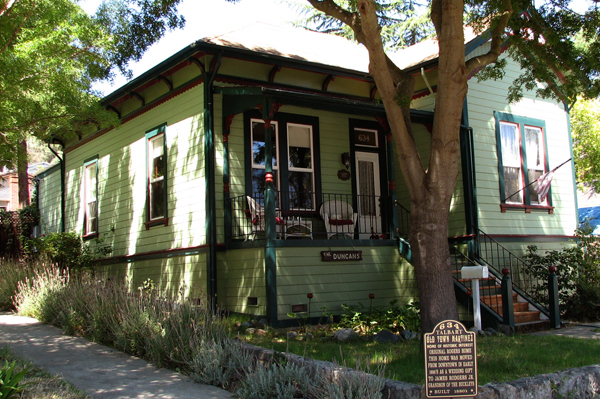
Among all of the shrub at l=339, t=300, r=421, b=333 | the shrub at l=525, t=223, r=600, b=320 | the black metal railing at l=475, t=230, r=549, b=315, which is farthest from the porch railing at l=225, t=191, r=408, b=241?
the shrub at l=525, t=223, r=600, b=320

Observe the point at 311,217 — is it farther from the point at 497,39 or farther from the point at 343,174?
the point at 497,39

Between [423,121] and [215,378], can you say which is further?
[423,121]

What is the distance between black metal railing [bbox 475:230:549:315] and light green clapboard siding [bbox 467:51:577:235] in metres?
0.33

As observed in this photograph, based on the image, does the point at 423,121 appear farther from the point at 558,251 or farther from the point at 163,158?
the point at 163,158

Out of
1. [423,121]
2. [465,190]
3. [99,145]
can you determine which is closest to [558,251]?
[465,190]

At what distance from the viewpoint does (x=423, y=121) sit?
12453mm

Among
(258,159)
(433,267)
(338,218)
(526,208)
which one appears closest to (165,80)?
(258,159)

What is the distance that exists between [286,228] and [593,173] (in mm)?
18584

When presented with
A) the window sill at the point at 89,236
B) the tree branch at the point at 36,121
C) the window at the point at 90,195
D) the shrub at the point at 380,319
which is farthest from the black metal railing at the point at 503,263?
the window at the point at 90,195

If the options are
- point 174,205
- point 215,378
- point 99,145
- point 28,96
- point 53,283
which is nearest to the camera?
point 215,378

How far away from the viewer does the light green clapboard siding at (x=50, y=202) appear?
18703 millimetres

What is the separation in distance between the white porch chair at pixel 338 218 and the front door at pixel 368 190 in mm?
712

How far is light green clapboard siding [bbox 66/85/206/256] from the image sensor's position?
1173 cm

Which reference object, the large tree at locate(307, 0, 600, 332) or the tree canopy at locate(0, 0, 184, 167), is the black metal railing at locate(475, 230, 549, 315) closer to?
the large tree at locate(307, 0, 600, 332)
